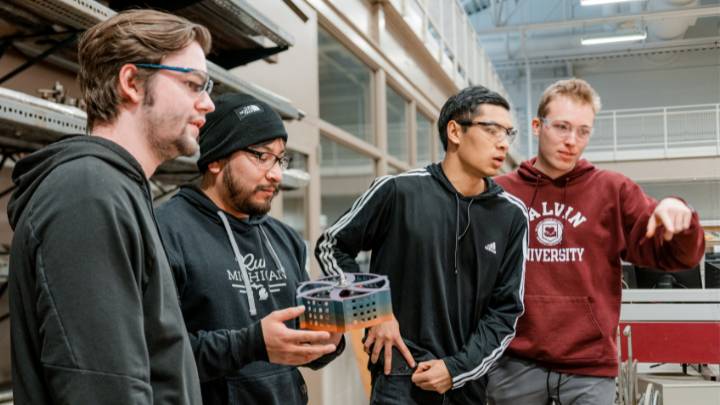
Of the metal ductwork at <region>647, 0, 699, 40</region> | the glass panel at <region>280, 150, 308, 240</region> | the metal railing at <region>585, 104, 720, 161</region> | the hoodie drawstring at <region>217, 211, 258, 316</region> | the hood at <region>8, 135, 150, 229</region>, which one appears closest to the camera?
the hood at <region>8, 135, 150, 229</region>

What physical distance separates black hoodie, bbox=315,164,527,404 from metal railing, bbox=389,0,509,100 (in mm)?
5513

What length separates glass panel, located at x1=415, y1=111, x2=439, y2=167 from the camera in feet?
32.9

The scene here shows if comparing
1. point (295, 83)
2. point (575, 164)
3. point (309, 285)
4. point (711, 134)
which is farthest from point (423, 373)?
point (711, 134)

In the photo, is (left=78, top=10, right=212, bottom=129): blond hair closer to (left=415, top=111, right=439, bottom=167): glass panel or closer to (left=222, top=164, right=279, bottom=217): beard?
(left=222, top=164, right=279, bottom=217): beard

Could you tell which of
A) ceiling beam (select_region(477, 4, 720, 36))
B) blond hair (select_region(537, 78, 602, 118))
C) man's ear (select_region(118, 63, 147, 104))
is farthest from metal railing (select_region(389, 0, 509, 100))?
man's ear (select_region(118, 63, 147, 104))

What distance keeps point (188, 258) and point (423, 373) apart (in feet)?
2.68

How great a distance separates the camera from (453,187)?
2.19 m

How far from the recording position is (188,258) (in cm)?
166

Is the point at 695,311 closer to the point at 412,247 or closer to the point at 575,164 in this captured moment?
the point at 575,164

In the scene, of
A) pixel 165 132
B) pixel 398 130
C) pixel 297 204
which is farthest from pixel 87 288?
pixel 398 130

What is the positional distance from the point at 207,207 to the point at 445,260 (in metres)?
0.80

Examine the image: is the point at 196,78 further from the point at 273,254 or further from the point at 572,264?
the point at 572,264

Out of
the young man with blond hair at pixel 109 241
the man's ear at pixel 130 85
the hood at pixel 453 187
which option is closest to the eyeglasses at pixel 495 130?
the hood at pixel 453 187

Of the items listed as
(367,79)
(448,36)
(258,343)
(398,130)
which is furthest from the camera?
(448,36)
